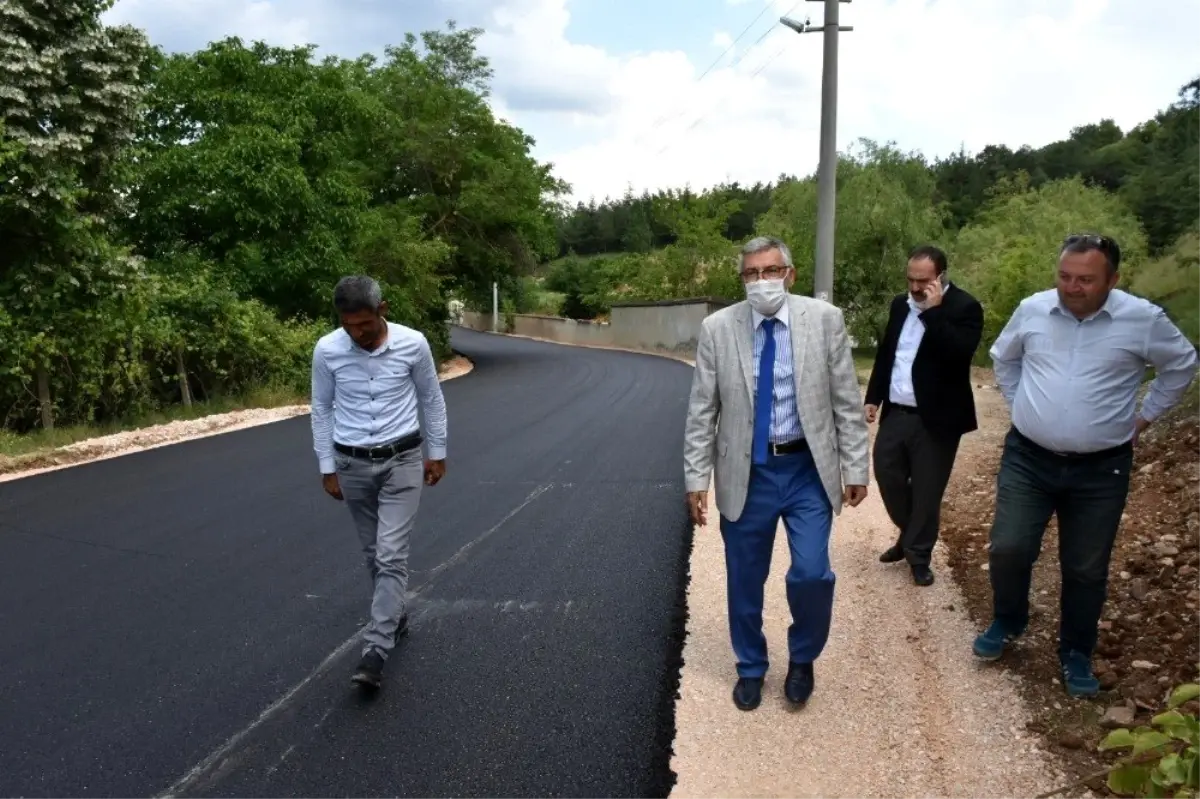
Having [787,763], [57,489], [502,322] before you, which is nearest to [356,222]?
[57,489]

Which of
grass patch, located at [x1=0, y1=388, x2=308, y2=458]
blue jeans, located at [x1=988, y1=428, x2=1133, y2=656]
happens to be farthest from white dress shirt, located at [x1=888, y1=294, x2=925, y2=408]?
grass patch, located at [x1=0, y1=388, x2=308, y2=458]

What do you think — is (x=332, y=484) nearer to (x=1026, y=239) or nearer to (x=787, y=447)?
(x=787, y=447)

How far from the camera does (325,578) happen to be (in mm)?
5816

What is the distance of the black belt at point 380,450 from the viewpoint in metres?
4.39

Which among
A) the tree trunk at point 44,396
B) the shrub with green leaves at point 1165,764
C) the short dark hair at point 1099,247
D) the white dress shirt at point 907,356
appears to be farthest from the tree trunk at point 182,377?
the shrub with green leaves at point 1165,764

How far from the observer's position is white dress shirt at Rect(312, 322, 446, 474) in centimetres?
440

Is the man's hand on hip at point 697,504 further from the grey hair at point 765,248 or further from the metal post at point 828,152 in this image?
the metal post at point 828,152

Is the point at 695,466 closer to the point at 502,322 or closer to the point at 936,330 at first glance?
the point at 936,330

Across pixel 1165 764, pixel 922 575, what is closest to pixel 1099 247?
pixel 922 575

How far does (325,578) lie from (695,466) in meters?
2.94

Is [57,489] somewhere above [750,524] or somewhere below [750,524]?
below

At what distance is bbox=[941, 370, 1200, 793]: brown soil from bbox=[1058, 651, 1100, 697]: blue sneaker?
4 centimetres

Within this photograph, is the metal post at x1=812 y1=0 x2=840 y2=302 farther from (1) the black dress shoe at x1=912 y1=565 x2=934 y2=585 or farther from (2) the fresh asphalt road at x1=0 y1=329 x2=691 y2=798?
(1) the black dress shoe at x1=912 y1=565 x2=934 y2=585

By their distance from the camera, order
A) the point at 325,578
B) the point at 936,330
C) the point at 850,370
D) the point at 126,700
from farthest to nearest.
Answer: the point at 325,578
the point at 936,330
the point at 126,700
the point at 850,370
